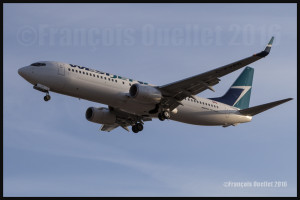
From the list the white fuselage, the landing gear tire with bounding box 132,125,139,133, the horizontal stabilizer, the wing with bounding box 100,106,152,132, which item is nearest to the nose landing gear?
the white fuselage

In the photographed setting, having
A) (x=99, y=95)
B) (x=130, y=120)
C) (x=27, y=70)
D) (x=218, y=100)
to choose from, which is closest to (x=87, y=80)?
(x=99, y=95)

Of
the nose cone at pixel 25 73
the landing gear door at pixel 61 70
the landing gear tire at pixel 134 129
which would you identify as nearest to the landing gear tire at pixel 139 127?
the landing gear tire at pixel 134 129

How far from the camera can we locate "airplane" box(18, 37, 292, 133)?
4912 centimetres

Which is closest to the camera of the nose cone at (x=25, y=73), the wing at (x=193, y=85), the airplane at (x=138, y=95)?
the wing at (x=193, y=85)

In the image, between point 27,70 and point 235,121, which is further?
point 235,121

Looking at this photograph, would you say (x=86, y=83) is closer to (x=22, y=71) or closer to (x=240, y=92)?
(x=22, y=71)

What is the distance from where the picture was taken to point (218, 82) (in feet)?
163

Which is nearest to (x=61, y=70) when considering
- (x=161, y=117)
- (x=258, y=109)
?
(x=161, y=117)

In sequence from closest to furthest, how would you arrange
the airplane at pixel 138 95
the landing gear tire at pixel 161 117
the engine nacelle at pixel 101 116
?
1. the airplane at pixel 138 95
2. the landing gear tire at pixel 161 117
3. the engine nacelle at pixel 101 116

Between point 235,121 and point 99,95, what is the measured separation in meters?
14.1

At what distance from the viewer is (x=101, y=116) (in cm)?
5591

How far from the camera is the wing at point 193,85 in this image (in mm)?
47062

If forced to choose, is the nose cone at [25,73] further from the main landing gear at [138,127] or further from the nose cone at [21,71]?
the main landing gear at [138,127]

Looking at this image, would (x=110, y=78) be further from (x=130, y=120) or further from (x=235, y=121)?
(x=235, y=121)
